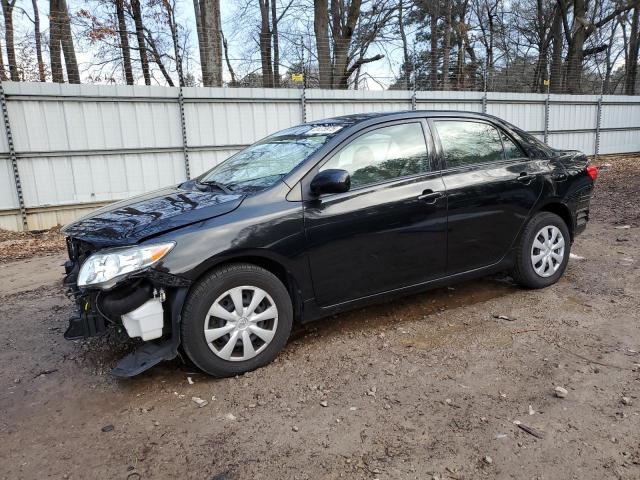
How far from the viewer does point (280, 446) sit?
2.39 metres

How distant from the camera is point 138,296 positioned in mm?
2750

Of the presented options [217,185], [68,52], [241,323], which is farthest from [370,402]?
[68,52]

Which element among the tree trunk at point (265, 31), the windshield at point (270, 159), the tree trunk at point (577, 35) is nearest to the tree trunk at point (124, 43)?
the tree trunk at point (265, 31)

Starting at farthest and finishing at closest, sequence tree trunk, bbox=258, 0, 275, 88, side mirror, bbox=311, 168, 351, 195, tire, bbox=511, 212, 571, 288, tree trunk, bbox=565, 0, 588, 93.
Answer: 1. tree trunk, bbox=565, 0, 588, 93
2. tree trunk, bbox=258, 0, 275, 88
3. tire, bbox=511, 212, 571, 288
4. side mirror, bbox=311, 168, 351, 195

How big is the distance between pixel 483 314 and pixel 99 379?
2.92m

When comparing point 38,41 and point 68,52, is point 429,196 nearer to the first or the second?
point 68,52

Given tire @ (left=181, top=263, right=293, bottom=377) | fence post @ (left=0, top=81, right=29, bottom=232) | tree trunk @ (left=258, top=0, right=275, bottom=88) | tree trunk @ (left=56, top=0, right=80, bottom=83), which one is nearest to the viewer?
tire @ (left=181, top=263, right=293, bottom=377)

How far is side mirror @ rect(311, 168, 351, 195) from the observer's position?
123 inches

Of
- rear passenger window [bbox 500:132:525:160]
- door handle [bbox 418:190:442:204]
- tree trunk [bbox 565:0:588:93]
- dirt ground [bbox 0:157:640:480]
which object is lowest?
dirt ground [bbox 0:157:640:480]

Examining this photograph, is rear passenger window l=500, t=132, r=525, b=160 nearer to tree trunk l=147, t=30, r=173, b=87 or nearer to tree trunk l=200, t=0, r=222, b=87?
tree trunk l=200, t=0, r=222, b=87

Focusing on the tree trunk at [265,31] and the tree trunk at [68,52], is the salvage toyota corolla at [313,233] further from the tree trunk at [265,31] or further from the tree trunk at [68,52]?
the tree trunk at [265,31]

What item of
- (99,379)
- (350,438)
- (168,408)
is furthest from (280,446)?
(99,379)

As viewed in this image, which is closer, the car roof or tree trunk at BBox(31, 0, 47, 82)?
the car roof

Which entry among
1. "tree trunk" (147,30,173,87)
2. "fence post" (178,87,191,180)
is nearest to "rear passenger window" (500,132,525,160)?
"fence post" (178,87,191,180)
